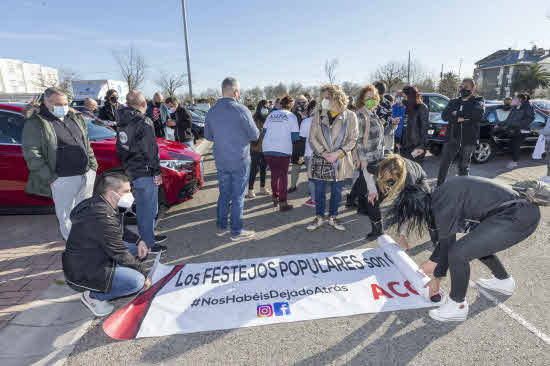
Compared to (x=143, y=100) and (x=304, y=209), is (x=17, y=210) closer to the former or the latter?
(x=143, y=100)

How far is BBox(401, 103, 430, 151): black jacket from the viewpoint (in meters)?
5.21

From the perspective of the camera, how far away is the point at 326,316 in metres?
2.65

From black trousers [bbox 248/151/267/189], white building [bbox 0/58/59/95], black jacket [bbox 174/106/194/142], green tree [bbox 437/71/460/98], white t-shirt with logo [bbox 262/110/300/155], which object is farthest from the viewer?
white building [bbox 0/58/59/95]

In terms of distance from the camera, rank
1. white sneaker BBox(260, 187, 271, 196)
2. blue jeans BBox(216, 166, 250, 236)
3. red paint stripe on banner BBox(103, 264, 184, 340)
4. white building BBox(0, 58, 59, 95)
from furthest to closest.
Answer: white building BBox(0, 58, 59, 95) → white sneaker BBox(260, 187, 271, 196) → blue jeans BBox(216, 166, 250, 236) → red paint stripe on banner BBox(103, 264, 184, 340)

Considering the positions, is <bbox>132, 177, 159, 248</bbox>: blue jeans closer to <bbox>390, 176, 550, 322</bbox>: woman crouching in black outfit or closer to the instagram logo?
the instagram logo

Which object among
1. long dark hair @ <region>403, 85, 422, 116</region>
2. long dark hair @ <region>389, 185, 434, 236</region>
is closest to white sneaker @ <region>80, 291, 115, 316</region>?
long dark hair @ <region>389, 185, 434, 236</region>

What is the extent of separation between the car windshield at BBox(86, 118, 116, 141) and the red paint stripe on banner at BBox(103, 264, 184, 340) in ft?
9.41

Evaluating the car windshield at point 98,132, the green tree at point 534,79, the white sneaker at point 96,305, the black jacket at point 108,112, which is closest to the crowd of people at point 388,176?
the white sneaker at point 96,305

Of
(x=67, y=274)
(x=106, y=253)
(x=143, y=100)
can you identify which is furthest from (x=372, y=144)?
(x=67, y=274)

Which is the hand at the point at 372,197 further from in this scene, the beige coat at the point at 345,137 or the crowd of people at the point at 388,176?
the beige coat at the point at 345,137

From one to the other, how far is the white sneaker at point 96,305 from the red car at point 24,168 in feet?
6.92

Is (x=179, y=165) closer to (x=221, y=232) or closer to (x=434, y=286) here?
(x=221, y=232)

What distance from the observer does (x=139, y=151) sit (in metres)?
3.36

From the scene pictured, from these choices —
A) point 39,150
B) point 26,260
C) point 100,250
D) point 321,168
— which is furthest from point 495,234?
point 26,260
